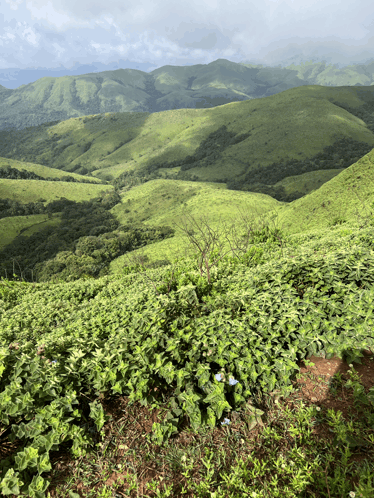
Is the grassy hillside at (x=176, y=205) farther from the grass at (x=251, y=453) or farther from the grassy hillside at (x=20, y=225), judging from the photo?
the grass at (x=251, y=453)

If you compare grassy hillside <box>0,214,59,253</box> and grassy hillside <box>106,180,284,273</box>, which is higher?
grassy hillside <box>106,180,284,273</box>

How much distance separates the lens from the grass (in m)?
3.06

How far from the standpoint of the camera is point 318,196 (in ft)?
103

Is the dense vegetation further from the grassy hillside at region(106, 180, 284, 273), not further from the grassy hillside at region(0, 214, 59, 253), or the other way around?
the grassy hillside at region(106, 180, 284, 273)

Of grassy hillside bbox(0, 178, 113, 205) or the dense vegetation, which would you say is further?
grassy hillside bbox(0, 178, 113, 205)

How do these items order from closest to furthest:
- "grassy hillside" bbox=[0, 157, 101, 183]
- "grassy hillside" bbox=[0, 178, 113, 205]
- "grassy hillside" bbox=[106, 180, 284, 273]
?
"grassy hillside" bbox=[106, 180, 284, 273] → "grassy hillside" bbox=[0, 178, 113, 205] → "grassy hillside" bbox=[0, 157, 101, 183]

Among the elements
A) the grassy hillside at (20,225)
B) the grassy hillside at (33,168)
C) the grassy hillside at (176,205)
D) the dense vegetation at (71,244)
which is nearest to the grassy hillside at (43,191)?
the dense vegetation at (71,244)

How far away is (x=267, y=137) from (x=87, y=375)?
200268mm

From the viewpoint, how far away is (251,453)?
3.48 metres

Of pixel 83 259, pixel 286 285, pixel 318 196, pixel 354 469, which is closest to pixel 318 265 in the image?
pixel 286 285

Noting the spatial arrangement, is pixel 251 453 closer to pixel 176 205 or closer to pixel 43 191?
pixel 176 205

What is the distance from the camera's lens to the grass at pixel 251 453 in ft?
10.0

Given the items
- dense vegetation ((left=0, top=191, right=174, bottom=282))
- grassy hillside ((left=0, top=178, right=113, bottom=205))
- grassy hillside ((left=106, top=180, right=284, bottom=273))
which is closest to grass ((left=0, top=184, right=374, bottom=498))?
dense vegetation ((left=0, top=191, right=174, bottom=282))

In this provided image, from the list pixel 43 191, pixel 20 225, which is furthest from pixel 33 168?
pixel 20 225
